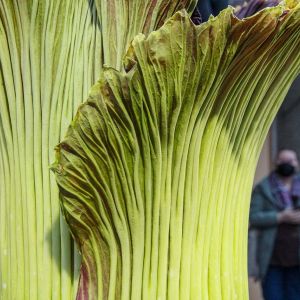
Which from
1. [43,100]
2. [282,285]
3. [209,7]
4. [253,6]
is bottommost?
[282,285]

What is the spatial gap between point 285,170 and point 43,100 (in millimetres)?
1244

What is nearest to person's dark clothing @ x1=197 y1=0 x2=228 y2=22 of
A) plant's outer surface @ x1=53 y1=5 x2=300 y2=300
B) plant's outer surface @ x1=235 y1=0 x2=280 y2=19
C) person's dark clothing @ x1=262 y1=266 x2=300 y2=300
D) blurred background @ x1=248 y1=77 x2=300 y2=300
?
plant's outer surface @ x1=235 y1=0 x2=280 y2=19

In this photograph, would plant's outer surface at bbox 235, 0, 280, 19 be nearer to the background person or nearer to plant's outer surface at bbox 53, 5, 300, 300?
plant's outer surface at bbox 53, 5, 300, 300

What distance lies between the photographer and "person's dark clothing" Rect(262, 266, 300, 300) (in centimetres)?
211

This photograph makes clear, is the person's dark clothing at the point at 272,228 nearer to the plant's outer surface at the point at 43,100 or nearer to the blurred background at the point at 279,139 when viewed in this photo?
the blurred background at the point at 279,139

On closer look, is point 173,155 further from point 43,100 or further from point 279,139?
point 279,139

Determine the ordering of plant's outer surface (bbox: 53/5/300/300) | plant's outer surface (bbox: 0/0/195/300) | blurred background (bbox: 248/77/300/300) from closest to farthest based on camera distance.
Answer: plant's outer surface (bbox: 53/5/300/300) < plant's outer surface (bbox: 0/0/195/300) < blurred background (bbox: 248/77/300/300)

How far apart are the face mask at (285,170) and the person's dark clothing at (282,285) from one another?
1.10ft

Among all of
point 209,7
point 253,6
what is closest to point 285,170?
point 209,7

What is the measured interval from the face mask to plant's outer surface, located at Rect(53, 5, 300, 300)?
1.07 meters

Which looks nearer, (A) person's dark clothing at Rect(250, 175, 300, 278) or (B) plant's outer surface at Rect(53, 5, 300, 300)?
(B) plant's outer surface at Rect(53, 5, 300, 300)

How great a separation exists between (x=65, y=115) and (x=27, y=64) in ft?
0.37

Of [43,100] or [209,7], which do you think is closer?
[43,100]

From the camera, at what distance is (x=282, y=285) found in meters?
2.11
